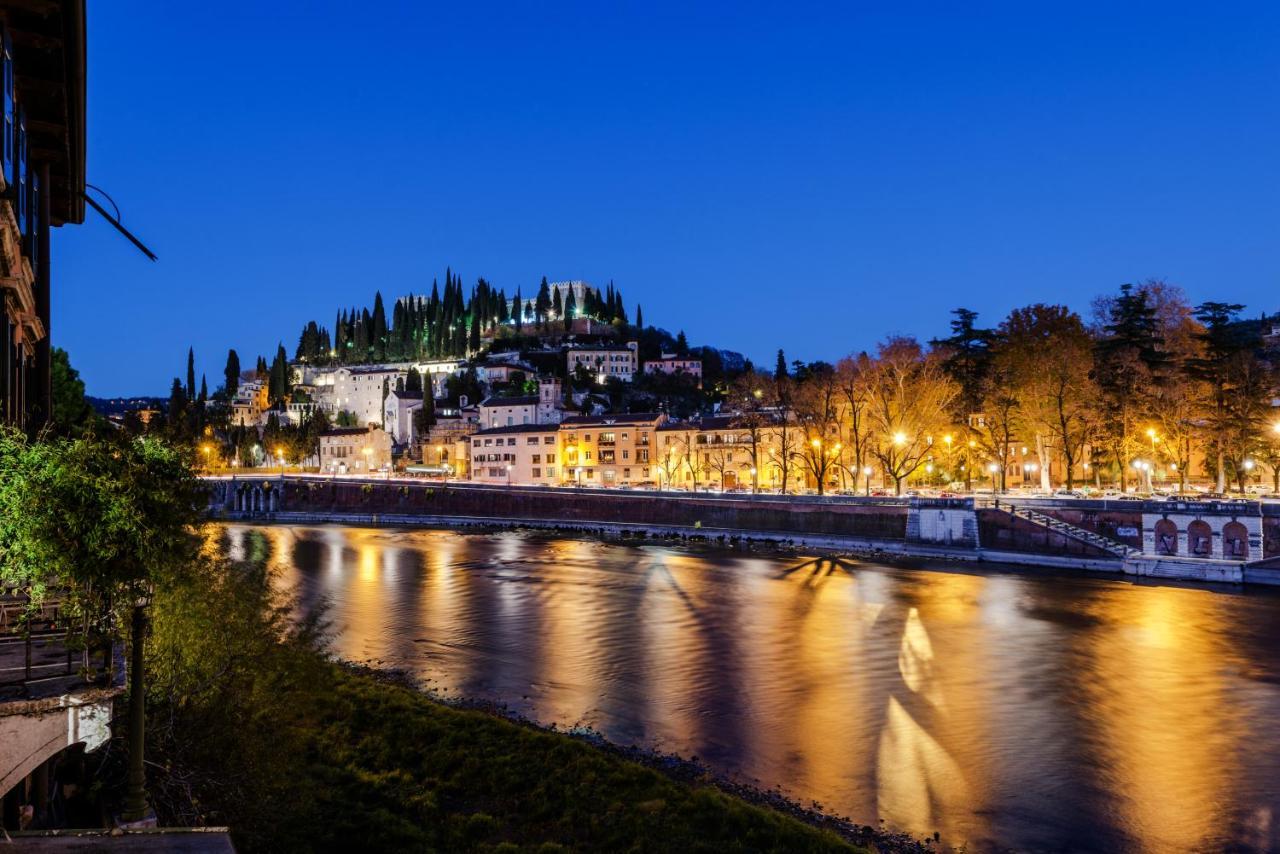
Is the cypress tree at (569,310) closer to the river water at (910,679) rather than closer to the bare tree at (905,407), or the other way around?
the bare tree at (905,407)

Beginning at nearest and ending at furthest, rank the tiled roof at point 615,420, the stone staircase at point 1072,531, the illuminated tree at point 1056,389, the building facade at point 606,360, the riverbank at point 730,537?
the stone staircase at point 1072,531, the riverbank at point 730,537, the illuminated tree at point 1056,389, the tiled roof at point 615,420, the building facade at point 606,360

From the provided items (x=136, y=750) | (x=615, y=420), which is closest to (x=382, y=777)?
(x=136, y=750)

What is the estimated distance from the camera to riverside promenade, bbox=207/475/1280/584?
40250 millimetres

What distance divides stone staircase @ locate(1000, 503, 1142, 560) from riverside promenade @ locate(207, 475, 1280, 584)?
0.18 ft

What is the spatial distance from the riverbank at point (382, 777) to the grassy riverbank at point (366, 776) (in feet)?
0.10

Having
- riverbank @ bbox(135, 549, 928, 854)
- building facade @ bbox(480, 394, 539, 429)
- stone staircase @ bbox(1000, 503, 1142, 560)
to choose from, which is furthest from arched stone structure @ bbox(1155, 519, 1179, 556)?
building facade @ bbox(480, 394, 539, 429)

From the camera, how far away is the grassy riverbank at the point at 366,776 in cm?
1117

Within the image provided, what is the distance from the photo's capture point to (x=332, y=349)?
176750 mm

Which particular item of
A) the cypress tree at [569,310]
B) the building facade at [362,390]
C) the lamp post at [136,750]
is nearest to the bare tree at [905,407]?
the lamp post at [136,750]

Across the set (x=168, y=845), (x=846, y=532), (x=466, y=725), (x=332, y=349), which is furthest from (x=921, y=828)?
(x=332, y=349)

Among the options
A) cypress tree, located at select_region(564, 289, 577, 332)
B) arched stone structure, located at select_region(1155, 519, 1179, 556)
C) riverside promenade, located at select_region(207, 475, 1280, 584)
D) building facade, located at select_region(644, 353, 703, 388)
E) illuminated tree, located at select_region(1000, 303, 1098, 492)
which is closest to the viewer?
riverside promenade, located at select_region(207, 475, 1280, 584)

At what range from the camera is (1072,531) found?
147ft

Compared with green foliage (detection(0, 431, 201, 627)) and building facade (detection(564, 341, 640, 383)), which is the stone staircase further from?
building facade (detection(564, 341, 640, 383))

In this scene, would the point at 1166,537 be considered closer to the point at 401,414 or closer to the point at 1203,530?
the point at 1203,530
